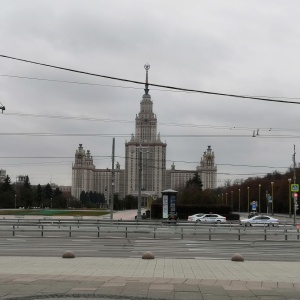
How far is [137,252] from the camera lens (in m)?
22.0

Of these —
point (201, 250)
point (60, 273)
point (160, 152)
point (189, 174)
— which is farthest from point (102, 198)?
point (60, 273)

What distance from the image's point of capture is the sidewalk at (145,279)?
998 cm

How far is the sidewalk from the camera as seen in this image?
9.98 metres

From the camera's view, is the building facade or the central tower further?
the building facade

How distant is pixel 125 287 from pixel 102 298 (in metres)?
1.46

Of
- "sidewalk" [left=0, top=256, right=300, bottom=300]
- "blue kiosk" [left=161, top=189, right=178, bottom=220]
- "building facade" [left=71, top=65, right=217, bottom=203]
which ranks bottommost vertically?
"sidewalk" [left=0, top=256, right=300, bottom=300]

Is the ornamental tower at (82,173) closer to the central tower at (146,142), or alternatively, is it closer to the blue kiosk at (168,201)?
the central tower at (146,142)

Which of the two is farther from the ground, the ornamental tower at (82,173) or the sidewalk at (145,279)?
the ornamental tower at (82,173)

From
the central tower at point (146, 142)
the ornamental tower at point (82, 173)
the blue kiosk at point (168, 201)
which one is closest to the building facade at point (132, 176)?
the ornamental tower at point (82, 173)

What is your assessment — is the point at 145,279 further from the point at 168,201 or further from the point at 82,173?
the point at 82,173

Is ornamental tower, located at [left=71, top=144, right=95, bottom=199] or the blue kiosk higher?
ornamental tower, located at [left=71, top=144, right=95, bottom=199]

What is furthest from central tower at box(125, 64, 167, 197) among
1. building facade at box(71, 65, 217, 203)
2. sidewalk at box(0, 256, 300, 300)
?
sidewalk at box(0, 256, 300, 300)

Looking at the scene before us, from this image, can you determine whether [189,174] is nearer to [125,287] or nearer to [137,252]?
[137,252]

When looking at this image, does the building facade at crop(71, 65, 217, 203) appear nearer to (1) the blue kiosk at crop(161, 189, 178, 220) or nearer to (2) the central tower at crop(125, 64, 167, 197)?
(2) the central tower at crop(125, 64, 167, 197)
